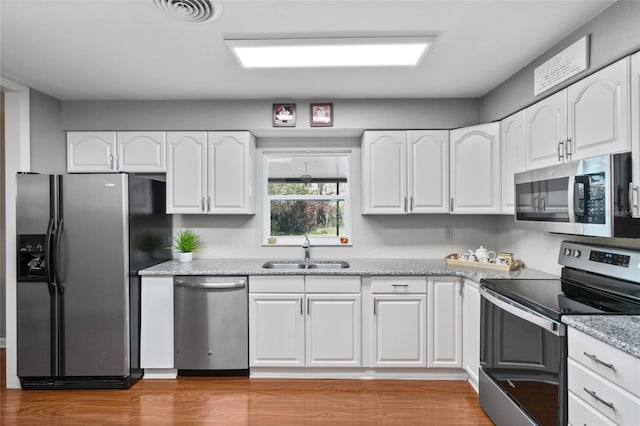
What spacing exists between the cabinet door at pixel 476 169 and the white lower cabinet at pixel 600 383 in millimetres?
1614

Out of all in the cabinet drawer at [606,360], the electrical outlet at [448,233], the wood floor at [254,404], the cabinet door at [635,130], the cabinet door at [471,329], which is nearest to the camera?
the cabinet drawer at [606,360]

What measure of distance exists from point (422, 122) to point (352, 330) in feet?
6.20

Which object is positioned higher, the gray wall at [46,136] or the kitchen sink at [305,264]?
the gray wall at [46,136]

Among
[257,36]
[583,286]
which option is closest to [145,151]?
[257,36]

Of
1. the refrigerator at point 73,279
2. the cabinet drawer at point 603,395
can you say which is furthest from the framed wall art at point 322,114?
the cabinet drawer at point 603,395

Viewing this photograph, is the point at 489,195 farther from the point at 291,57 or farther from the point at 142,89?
the point at 142,89

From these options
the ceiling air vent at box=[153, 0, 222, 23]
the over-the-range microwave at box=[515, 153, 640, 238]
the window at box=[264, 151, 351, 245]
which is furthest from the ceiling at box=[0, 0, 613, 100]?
the over-the-range microwave at box=[515, 153, 640, 238]

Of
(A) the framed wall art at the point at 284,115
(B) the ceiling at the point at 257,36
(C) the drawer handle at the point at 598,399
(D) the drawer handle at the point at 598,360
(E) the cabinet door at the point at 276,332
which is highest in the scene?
(B) the ceiling at the point at 257,36

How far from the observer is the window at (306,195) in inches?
145

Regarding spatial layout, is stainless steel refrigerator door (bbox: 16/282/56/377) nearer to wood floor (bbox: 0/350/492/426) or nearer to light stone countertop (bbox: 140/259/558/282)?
wood floor (bbox: 0/350/492/426)

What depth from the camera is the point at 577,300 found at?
1834 millimetres

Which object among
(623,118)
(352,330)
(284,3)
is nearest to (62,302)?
(352,330)

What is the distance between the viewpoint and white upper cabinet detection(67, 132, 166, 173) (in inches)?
130

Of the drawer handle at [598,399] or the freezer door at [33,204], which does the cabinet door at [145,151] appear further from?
the drawer handle at [598,399]
